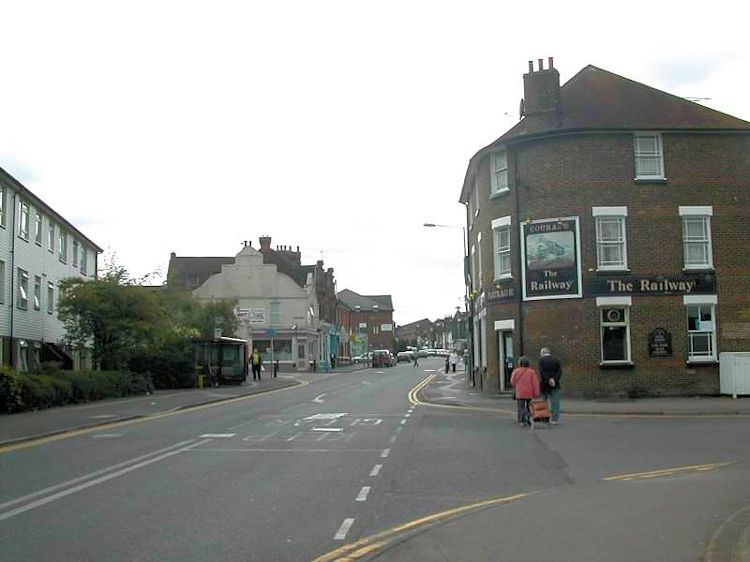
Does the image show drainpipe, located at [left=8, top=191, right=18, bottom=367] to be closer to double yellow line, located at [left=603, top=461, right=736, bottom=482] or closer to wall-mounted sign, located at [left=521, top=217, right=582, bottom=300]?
wall-mounted sign, located at [left=521, top=217, right=582, bottom=300]

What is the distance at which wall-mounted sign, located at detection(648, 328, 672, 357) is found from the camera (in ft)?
86.3

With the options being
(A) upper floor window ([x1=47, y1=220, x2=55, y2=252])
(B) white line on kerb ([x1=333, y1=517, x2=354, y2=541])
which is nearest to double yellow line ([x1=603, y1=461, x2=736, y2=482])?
(B) white line on kerb ([x1=333, y1=517, x2=354, y2=541])

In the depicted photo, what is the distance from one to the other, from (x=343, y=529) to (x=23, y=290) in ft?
108

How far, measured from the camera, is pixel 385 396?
105ft

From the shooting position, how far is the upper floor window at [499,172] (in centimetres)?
2884

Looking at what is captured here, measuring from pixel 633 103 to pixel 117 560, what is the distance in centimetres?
2559

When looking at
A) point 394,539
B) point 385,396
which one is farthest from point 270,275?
point 394,539

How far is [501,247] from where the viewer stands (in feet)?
95.3

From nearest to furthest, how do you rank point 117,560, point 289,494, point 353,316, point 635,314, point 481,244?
point 117,560 → point 289,494 → point 635,314 → point 481,244 → point 353,316

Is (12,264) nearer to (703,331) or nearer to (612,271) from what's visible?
(612,271)

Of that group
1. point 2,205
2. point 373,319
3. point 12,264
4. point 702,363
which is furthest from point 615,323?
point 373,319

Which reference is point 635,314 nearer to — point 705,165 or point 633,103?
point 705,165

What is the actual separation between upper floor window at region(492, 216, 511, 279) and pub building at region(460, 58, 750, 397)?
1.20 feet

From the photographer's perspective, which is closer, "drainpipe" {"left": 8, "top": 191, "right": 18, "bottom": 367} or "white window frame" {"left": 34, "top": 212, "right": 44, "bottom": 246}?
"drainpipe" {"left": 8, "top": 191, "right": 18, "bottom": 367}
